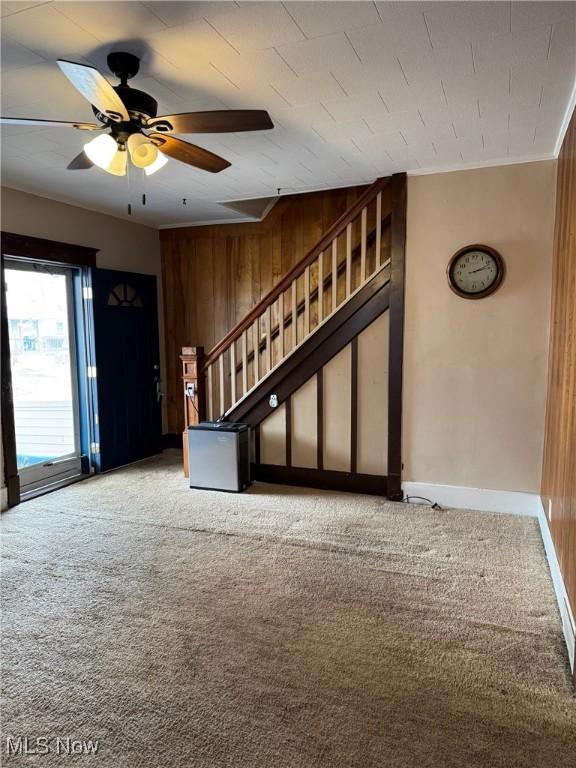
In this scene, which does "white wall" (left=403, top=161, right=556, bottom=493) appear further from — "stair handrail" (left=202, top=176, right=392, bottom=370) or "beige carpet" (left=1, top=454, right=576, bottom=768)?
"beige carpet" (left=1, top=454, right=576, bottom=768)

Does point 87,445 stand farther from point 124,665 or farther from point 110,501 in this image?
point 124,665

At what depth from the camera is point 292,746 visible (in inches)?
69.3

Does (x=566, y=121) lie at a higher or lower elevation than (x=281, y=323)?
higher

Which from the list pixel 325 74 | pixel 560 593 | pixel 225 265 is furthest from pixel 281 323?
pixel 560 593

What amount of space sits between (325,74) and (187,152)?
78 centimetres

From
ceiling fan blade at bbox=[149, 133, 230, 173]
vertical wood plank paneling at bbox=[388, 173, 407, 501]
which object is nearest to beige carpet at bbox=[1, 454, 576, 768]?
vertical wood plank paneling at bbox=[388, 173, 407, 501]

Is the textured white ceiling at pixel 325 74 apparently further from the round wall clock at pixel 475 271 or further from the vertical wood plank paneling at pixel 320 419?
the vertical wood plank paneling at pixel 320 419

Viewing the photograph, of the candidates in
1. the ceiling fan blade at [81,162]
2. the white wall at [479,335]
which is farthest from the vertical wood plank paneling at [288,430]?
the ceiling fan blade at [81,162]

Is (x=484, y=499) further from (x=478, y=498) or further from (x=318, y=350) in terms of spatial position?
(x=318, y=350)

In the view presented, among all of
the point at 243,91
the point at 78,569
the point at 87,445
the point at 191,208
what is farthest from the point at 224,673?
the point at 191,208

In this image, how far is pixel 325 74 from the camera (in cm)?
237

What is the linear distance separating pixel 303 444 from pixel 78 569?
2.19 metres

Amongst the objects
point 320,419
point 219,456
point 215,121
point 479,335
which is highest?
point 215,121

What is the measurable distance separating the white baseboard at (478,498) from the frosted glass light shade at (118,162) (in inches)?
123
